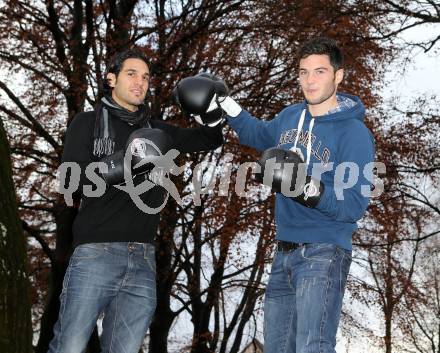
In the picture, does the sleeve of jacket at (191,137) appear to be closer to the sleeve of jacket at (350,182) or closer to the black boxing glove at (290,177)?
the black boxing glove at (290,177)

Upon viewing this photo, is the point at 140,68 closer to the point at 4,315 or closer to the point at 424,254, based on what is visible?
the point at 4,315

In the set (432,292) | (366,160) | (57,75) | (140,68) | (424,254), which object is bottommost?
(432,292)

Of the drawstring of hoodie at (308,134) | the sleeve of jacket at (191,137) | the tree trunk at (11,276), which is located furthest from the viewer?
the sleeve of jacket at (191,137)

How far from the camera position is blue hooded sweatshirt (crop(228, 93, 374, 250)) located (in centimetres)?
322

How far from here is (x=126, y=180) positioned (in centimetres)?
354

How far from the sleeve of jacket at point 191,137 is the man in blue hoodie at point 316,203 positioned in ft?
1.88

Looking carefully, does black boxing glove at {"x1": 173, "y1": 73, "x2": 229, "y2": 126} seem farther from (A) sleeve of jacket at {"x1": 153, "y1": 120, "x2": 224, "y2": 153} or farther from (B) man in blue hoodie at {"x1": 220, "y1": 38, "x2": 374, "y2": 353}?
(B) man in blue hoodie at {"x1": 220, "y1": 38, "x2": 374, "y2": 353}

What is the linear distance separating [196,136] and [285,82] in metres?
8.13

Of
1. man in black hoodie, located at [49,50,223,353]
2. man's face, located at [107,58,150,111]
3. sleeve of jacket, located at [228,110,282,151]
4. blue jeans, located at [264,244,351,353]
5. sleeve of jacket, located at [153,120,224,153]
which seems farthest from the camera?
sleeve of jacket, located at [153,120,224,153]

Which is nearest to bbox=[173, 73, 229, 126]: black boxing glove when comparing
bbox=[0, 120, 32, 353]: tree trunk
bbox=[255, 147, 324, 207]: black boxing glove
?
bbox=[255, 147, 324, 207]: black boxing glove

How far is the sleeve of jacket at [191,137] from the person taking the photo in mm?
4121

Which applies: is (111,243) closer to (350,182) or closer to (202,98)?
(202,98)

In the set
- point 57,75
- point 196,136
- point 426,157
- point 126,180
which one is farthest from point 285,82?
point 126,180

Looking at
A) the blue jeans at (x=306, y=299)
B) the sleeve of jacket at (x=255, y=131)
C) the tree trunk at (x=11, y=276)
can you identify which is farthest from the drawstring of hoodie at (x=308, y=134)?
the tree trunk at (x=11, y=276)
